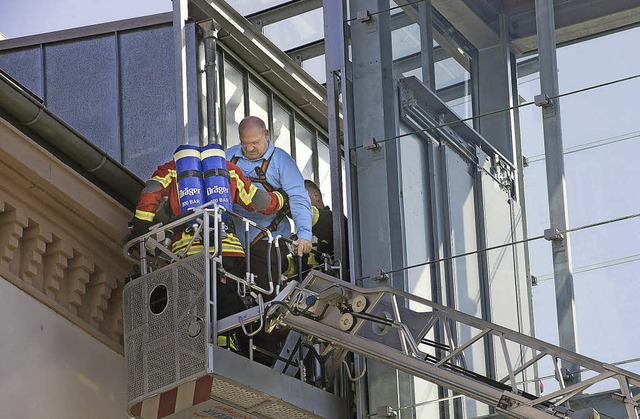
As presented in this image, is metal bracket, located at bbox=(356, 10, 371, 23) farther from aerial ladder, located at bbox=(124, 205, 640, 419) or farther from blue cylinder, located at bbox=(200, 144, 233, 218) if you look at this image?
aerial ladder, located at bbox=(124, 205, 640, 419)

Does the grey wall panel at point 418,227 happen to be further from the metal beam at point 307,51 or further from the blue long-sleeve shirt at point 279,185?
the metal beam at point 307,51

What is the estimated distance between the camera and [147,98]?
84.9ft

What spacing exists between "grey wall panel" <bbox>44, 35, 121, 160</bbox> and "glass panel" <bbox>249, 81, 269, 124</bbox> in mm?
1875

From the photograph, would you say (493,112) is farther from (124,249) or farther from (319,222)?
(124,249)

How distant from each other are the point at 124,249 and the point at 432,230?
3.51m

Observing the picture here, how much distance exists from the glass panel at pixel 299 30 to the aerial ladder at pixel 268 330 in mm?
9859

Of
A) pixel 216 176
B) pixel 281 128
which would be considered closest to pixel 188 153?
pixel 216 176

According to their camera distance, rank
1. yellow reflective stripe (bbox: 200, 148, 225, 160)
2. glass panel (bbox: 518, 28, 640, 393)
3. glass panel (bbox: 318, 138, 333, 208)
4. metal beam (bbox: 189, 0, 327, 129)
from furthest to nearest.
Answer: glass panel (bbox: 318, 138, 333, 208) → metal beam (bbox: 189, 0, 327, 129) → yellow reflective stripe (bbox: 200, 148, 225, 160) → glass panel (bbox: 518, 28, 640, 393)

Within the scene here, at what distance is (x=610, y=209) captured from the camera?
65.6 feet

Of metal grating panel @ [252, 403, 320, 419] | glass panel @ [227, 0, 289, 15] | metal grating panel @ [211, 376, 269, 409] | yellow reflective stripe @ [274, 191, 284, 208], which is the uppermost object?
glass panel @ [227, 0, 289, 15]

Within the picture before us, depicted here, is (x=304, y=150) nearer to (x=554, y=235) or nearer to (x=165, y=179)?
(x=165, y=179)

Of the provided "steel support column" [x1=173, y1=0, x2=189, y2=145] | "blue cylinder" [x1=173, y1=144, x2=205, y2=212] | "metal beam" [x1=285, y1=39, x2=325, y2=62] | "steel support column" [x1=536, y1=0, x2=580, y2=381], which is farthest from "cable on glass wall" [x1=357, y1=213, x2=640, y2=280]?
"metal beam" [x1=285, y1=39, x2=325, y2=62]

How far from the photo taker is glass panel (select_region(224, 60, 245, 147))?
83.3 ft

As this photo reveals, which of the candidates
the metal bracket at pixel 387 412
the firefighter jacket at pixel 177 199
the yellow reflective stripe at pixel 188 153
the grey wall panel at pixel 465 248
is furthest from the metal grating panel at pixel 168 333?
the grey wall panel at pixel 465 248
